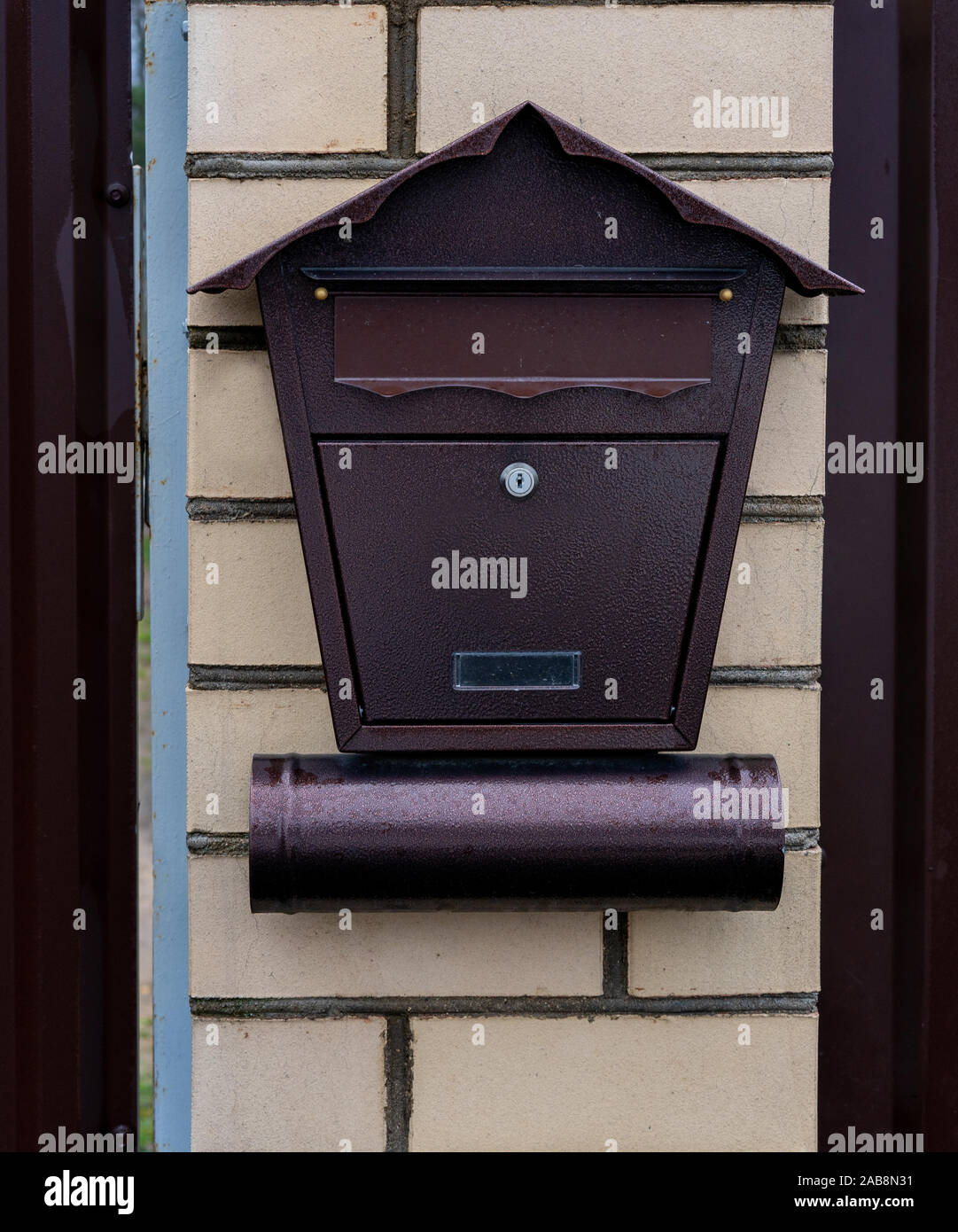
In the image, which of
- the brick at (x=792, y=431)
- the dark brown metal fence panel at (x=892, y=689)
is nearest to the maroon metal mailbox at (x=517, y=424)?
the brick at (x=792, y=431)

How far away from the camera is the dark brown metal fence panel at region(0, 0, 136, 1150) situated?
1.53 m

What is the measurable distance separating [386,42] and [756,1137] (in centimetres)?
145

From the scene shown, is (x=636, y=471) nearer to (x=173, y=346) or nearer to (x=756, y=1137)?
(x=173, y=346)

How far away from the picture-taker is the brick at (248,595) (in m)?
1.33

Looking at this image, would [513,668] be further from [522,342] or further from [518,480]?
[522,342]

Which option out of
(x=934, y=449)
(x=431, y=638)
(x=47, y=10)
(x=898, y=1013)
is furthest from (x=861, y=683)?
(x=47, y=10)

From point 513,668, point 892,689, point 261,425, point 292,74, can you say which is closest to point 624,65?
point 292,74

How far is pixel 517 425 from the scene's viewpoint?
1.18 m

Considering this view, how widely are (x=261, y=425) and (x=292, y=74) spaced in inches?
17.0

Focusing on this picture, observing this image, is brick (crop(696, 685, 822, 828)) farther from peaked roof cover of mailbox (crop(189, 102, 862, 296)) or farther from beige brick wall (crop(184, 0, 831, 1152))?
peaked roof cover of mailbox (crop(189, 102, 862, 296))

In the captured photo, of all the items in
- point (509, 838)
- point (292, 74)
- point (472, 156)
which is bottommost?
point (509, 838)

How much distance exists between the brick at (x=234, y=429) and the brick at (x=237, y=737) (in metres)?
0.26

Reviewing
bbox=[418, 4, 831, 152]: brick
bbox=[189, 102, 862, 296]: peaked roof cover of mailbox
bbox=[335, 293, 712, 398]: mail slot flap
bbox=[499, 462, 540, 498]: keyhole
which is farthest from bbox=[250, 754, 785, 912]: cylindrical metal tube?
bbox=[418, 4, 831, 152]: brick

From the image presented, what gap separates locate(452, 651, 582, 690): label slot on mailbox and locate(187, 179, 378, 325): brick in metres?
0.51
